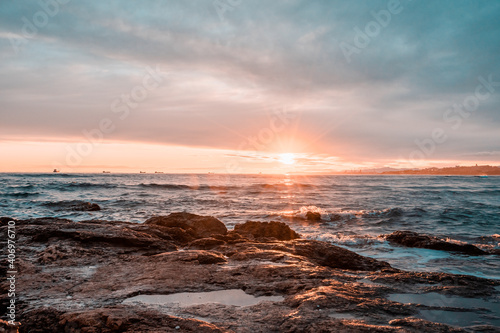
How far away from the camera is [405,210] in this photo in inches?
864

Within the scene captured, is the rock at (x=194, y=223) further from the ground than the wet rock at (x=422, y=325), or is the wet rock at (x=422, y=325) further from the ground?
the wet rock at (x=422, y=325)

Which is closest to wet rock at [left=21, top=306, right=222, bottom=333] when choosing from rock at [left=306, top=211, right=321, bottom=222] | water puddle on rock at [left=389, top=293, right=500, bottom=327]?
water puddle on rock at [left=389, top=293, right=500, bottom=327]

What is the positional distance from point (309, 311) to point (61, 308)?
3.41 m

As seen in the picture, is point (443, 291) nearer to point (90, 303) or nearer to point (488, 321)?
point (488, 321)

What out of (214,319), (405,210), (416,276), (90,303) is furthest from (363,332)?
(405,210)

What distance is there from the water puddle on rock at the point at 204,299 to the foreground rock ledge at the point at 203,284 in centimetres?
14

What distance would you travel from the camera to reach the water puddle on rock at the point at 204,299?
458 centimetres

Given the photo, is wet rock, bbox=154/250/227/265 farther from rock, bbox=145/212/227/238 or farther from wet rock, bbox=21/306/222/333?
rock, bbox=145/212/227/238

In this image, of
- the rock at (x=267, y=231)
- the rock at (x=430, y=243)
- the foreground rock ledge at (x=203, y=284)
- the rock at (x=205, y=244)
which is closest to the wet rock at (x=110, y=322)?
the foreground rock ledge at (x=203, y=284)

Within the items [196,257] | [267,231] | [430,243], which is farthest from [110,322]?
[430,243]

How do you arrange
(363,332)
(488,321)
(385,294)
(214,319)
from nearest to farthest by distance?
(363,332), (214,319), (488,321), (385,294)

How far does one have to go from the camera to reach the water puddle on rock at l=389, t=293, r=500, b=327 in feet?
14.0

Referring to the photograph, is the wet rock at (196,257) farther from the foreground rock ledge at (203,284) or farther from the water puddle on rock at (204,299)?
the water puddle on rock at (204,299)

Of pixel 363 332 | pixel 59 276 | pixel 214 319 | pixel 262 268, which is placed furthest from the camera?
pixel 262 268
